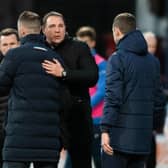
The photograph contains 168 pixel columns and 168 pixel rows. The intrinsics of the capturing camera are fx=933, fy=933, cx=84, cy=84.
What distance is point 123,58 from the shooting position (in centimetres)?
754

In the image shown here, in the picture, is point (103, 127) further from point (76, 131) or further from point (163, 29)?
point (163, 29)

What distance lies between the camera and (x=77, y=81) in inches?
313

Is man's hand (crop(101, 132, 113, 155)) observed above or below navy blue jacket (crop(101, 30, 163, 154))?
below

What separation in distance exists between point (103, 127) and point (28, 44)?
2.95ft

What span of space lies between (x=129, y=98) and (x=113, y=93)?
156mm

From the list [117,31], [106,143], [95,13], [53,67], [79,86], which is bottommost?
[95,13]

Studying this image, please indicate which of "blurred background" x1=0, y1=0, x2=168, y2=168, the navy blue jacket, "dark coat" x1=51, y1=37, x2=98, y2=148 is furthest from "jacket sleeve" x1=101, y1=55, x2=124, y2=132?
"blurred background" x1=0, y1=0, x2=168, y2=168

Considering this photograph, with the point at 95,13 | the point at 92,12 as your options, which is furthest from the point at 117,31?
the point at 95,13

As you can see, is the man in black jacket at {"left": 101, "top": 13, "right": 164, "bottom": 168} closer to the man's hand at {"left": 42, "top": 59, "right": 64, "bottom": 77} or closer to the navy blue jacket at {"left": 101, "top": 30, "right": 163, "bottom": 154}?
the navy blue jacket at {"left": 101, "top": 30, "right": 163, "bottom": 154}

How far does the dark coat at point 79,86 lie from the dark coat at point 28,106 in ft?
1.95

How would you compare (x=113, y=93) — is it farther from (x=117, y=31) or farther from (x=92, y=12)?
(x=92, y=12)

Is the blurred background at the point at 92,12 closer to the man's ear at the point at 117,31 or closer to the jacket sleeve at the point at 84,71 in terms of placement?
the jacket sleeve at the point at 84,71

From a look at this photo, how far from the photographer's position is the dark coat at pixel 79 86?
8.08m

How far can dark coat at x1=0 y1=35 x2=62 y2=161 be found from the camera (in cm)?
734
